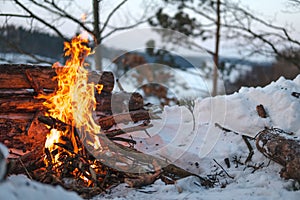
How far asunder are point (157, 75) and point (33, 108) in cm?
1491

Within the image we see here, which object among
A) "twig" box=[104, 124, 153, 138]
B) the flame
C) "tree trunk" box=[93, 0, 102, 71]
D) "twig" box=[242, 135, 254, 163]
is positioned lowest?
"twig" box=[242, 135, 254, 163]

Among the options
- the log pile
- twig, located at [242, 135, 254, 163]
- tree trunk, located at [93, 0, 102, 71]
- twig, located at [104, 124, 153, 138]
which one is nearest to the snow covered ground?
twig, located at [242, 135, 254, 163]

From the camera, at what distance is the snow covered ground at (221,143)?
326 centimetres

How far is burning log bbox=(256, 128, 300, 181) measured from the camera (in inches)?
128

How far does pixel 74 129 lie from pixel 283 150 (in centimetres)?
234

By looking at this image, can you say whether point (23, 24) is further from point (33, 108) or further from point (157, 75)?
point (157, 75)

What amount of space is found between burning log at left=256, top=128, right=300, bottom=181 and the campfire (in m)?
0.78

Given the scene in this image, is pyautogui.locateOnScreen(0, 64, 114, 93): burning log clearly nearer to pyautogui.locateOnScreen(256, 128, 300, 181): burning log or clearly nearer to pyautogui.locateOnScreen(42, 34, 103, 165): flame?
pyautogui.locateOnScreen(42, 34, 103, 165): flame

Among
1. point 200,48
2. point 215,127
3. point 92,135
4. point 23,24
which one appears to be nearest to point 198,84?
point 200,48

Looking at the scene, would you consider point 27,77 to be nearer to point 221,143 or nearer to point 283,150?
point 221,143

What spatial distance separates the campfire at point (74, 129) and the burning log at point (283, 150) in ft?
2.57

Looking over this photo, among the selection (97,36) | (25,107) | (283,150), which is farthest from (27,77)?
(97,36)

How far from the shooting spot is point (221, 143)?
4.59 meters

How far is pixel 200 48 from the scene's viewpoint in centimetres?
1518
